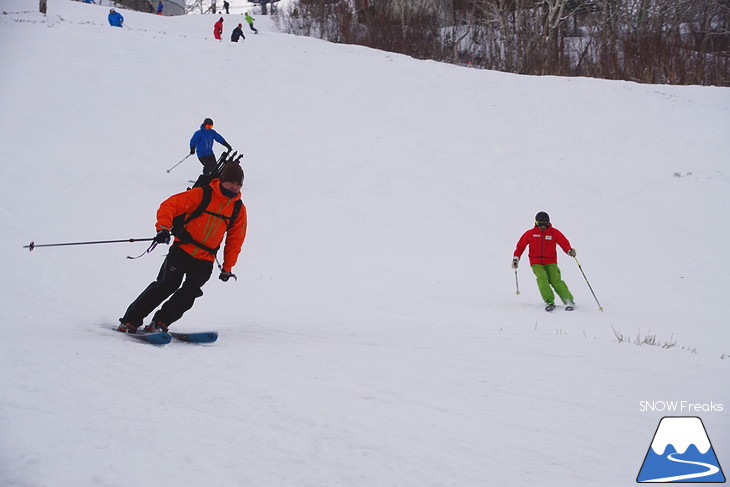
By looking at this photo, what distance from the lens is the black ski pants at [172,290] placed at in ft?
17.4

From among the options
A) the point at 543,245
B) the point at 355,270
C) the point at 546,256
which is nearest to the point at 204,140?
the point at 355,270

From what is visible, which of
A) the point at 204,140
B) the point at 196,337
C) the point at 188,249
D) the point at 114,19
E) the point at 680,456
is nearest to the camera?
the point at 680,456

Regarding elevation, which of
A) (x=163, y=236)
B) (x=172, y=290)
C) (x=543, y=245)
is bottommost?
(x=543, y=245)

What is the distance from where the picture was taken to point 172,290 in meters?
5.40

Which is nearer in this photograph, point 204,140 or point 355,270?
point 355,270

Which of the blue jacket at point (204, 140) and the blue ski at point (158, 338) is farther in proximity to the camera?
the blue jacket at point (204, 140)

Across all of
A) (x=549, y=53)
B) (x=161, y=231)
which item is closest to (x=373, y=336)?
(x=161, y=231)

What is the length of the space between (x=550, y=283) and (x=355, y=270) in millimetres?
3119

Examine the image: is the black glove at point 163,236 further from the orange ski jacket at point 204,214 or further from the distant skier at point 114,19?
the distant skier at point 114,19

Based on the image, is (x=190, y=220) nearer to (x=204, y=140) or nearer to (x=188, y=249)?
(x=188, y=249)

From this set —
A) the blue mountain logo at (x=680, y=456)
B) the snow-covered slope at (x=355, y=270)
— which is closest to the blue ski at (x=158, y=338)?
the snow-covered slope at (x=355, y=270)

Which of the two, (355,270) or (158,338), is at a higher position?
(158,338)

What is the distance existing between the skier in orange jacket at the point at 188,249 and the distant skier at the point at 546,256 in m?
5.24

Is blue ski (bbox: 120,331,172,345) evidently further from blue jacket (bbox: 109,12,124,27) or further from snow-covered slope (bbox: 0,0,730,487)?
blue jacket (bbox: 109,12,124,27)
